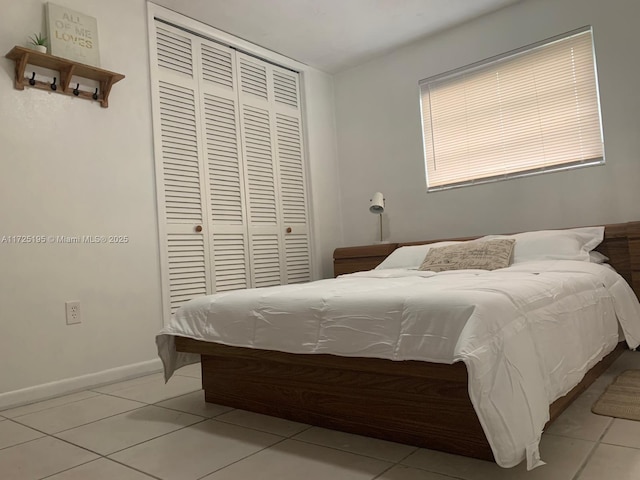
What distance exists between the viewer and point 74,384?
266cm

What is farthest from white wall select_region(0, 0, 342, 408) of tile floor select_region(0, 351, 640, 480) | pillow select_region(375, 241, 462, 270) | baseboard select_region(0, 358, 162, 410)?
pillow select_region(375, 241, 462, 270)

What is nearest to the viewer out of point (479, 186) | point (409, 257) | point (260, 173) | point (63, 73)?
point (63, 73)

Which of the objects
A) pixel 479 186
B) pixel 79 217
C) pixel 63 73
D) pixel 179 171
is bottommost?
pixel 79 217

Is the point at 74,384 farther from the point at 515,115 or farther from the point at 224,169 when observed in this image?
the point at 515,115

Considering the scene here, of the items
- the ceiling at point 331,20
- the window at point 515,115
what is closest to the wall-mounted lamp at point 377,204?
the window at point 515,115

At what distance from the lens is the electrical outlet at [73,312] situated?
268 cm

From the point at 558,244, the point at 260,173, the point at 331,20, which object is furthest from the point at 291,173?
the point at 558,244

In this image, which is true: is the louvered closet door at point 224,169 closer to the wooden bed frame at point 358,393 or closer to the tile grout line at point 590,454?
the wooden bed frame at point 358,393

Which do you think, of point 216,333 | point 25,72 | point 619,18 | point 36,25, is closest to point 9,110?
point 25,72

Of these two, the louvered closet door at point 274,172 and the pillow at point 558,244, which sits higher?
the louvered closet door at point 274,172

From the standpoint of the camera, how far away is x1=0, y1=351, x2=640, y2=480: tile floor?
1423 mm

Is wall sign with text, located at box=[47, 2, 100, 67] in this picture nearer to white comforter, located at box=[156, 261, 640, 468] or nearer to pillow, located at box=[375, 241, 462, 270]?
white comforter, located at box=[156, 261, 640, 468]

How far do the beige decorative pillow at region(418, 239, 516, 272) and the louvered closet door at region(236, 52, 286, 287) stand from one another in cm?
139

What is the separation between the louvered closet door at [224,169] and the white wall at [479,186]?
1184mm
